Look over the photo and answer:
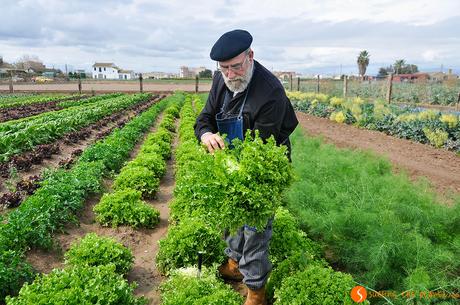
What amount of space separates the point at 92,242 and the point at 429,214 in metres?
4.16

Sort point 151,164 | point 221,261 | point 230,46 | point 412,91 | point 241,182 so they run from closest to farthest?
1. point 241,182
2. point 230,46
3. point 221,261
4. point 151,164
5. point 412,91

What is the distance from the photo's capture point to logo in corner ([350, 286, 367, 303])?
2939 millimetres

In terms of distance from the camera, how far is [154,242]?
559cm

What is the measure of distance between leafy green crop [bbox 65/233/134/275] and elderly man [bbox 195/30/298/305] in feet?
5.56

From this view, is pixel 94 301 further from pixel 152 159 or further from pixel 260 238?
pixel 152 159

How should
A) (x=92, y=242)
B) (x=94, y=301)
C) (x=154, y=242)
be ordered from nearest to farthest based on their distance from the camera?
(x=94, y=301) < (x=92, y=242) < (x=154, y=242)

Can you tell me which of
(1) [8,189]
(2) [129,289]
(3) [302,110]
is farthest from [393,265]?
(3) [302,110]

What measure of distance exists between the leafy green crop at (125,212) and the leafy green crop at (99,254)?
1.24m

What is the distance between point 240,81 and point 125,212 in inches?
139

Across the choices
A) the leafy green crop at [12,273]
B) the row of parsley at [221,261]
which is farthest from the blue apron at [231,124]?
the leafy green crop at [12,273]

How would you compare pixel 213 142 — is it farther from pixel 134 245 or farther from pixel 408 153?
pixel 408 153

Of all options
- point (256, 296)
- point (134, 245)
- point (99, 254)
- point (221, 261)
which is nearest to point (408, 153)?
point (221, 261)

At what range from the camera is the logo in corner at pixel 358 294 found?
2.94 meters

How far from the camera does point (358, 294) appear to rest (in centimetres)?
298
